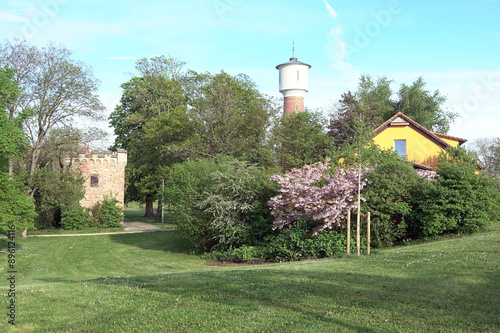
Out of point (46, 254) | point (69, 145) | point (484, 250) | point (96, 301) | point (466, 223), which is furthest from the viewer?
point (69, 145)

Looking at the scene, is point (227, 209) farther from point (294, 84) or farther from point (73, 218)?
point (294, 84)

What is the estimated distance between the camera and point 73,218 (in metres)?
42.7

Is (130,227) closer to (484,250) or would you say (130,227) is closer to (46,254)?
(46,254)

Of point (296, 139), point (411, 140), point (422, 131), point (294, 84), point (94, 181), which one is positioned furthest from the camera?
point (294, 84)

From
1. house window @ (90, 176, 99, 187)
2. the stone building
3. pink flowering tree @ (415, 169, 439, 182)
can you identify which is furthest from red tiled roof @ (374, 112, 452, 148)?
house window @ (90, 176, 99, 187)

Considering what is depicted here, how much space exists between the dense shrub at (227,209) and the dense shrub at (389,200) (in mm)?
5618

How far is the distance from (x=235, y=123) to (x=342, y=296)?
34.1m

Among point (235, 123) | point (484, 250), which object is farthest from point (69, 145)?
point (484, 250)

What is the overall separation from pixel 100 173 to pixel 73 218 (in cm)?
502

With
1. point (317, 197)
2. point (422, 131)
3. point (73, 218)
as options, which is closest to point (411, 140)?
point (422, 131)

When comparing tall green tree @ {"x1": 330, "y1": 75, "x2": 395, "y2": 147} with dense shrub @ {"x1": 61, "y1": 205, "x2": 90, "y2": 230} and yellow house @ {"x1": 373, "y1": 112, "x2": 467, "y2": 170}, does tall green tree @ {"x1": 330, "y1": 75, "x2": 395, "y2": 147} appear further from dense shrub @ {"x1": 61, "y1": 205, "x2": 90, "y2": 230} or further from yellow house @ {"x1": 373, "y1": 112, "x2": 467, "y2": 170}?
dense shrub @ {"x1": 61, "y1": 205, "x2": 90, "y2": 230}

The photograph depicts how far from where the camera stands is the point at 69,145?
41438mm

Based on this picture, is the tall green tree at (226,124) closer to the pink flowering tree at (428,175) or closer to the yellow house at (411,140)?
the yellow house at (411,140)

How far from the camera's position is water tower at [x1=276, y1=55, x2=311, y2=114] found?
2501 inches
